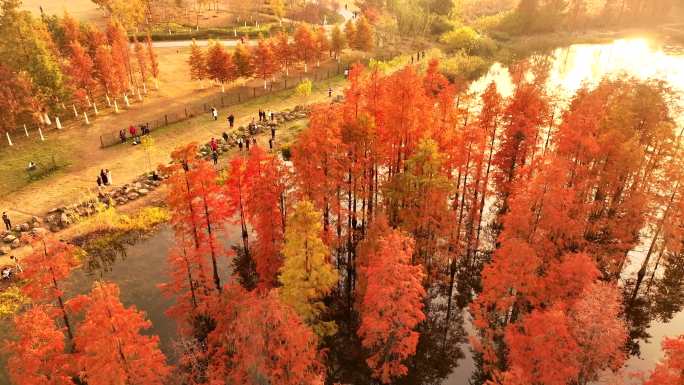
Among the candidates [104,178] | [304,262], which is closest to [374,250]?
[304,262]

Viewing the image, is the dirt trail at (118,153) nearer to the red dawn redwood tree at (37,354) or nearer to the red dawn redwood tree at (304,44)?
the red dawn redwood tree at (304,44)

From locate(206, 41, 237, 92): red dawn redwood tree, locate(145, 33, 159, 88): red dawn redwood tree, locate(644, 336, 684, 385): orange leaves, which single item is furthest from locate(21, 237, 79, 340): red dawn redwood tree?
locate(145, 33, 159, 88): red dawn redwood tree

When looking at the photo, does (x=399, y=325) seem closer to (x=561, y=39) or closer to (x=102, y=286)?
(x=102, y=286)

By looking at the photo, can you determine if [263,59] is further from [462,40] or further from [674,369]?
[674,369]

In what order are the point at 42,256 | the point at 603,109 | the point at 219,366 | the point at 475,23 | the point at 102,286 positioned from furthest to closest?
the point at 475,23
the point at 603,109
the point at 219,366
the point at 42,256
the point at 102,286

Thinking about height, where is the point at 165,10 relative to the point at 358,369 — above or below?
above

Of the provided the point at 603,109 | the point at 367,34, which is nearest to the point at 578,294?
the point at 603,109
